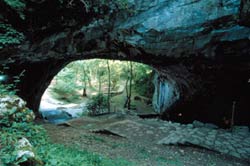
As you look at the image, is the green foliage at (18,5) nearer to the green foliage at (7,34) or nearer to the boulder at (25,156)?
the green foliage at (7,34)

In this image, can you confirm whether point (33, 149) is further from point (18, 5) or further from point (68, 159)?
point (18, 5)

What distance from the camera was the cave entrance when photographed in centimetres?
1410

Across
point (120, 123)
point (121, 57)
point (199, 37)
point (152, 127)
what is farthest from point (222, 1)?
point (120, 123)

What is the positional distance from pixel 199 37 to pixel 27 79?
8.12 m

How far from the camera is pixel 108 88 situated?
15.3m

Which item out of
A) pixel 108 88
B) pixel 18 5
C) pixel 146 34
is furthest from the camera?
pixel 108 88

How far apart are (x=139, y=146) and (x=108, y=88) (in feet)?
31.1

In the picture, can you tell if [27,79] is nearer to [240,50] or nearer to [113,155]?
[113,155]

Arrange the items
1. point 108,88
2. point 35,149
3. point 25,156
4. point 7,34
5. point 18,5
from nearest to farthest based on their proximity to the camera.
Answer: point 25,156
point 35,149
point 18,5
point 7,34
point 108,88

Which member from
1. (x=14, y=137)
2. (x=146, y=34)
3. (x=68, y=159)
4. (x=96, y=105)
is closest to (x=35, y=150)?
(x=14, y=137)

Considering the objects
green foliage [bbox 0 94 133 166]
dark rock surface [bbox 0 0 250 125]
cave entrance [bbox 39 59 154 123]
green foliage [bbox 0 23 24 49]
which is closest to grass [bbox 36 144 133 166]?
green foliage [bbox 0 94 133 166]

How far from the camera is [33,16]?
645cm

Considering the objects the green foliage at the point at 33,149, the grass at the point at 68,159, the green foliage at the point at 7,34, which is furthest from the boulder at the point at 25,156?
the green foliage at the point at 7,34

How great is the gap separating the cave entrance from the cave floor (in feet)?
17.4
